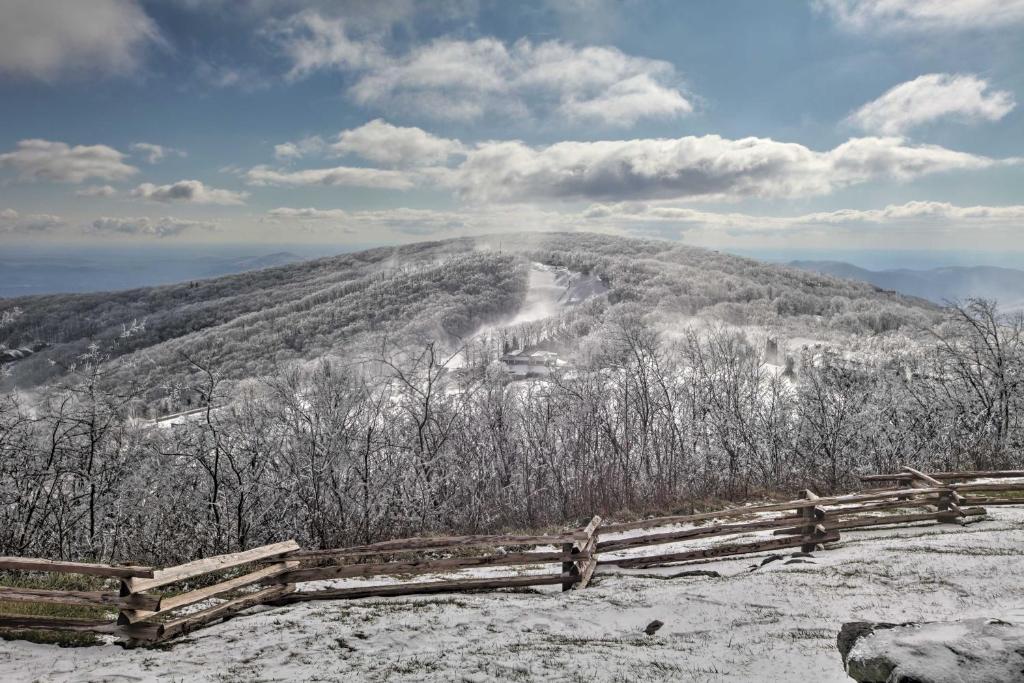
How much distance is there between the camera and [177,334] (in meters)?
167

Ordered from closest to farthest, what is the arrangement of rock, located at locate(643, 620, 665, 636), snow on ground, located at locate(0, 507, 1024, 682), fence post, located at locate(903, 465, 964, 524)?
snow on ground, located at locate(0, 507, 1024, 682) → rock, located at locate(643, 620, 665, 636) → fence post, located at locate(903, 465, 964, 524)

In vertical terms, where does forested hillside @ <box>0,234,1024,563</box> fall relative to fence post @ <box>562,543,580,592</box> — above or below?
below

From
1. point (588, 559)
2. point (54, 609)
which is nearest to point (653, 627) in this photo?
point (588, 559)

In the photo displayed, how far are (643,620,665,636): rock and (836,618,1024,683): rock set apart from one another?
3076 mm

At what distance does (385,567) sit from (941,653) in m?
8.36

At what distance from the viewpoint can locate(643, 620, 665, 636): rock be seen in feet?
25.7

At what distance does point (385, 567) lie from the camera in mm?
10289

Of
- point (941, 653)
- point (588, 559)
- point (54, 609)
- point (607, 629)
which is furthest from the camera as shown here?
point (588, 559)

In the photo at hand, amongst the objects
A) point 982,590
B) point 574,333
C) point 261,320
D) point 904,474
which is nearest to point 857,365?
point 904,474

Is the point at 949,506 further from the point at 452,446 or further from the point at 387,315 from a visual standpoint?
the point at 387,315

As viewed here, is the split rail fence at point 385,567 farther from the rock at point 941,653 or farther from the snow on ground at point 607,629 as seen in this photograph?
the rock at point 941,653

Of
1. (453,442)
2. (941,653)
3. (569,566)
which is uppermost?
(941,653)

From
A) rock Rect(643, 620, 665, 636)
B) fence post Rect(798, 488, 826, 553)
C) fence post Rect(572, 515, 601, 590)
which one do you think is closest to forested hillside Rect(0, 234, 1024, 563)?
fence post Rect(798, 488, 826, 553)

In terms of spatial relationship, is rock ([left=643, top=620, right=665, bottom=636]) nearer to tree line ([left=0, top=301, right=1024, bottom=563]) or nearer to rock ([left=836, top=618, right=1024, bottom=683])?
rock ([left=836, top=618, right=1024, bottom=683])
